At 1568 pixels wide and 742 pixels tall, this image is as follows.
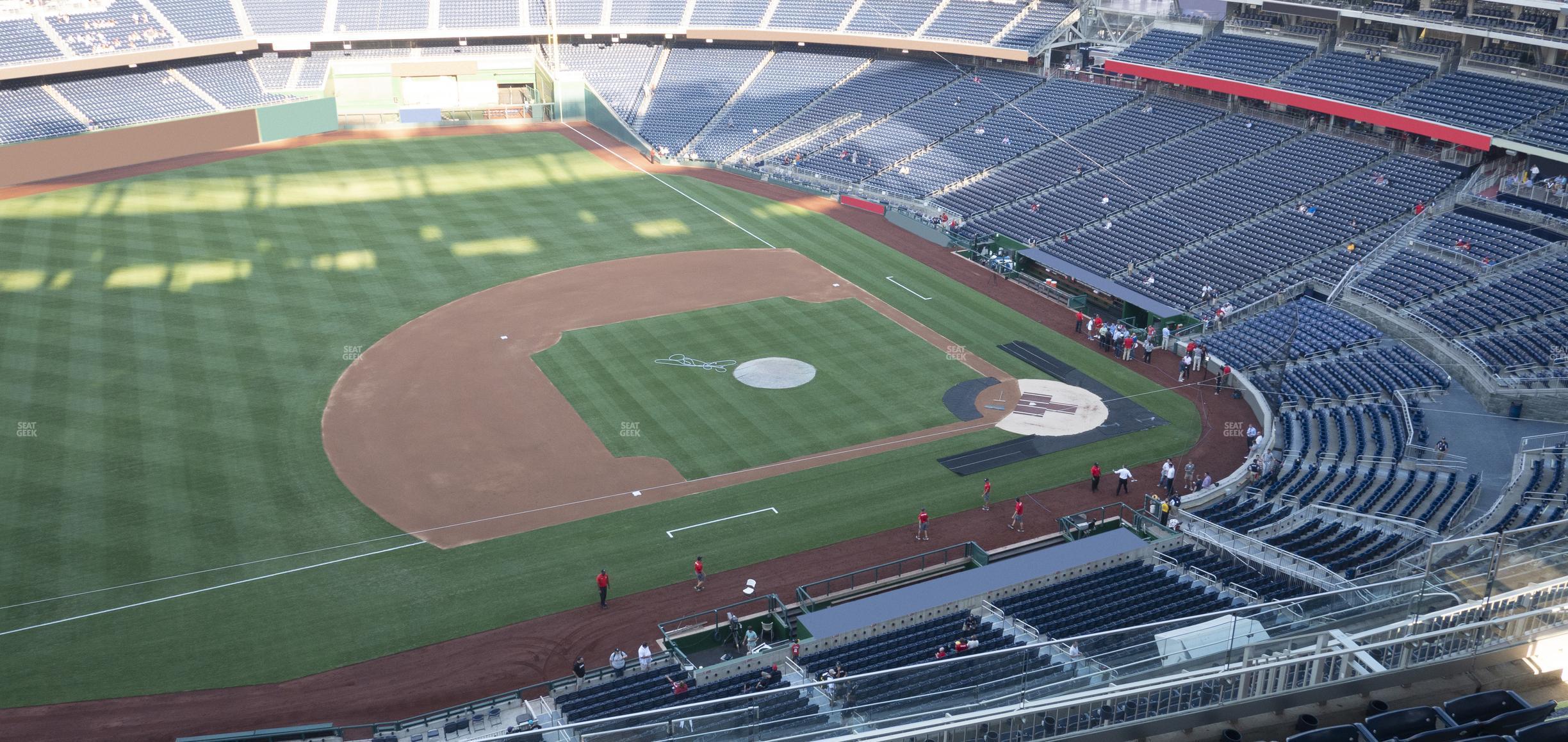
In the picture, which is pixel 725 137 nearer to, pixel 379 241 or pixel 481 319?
pixel 379 241

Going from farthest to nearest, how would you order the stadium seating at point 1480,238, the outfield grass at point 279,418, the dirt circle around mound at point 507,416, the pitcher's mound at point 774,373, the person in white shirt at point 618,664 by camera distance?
1. the stadium seating at point 1480,238
2. the pitcher's mound at point 774,373
3. the dirt circle around mound at point 507,416
4. the outfield grass at point 279,418
5. the person in white shirt at point 618,664

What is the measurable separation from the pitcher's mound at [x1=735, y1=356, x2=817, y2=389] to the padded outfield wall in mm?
36487

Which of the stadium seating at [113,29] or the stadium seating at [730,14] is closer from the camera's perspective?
the stadium seating at [113,29]

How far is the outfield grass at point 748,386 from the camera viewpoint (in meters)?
33.3

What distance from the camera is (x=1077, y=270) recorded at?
44531 mm

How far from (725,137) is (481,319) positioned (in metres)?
26.6

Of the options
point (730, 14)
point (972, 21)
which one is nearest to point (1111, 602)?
point (972, 21)

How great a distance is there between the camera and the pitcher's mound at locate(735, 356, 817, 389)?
36875 mm

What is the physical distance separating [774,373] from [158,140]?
3776 centimetres

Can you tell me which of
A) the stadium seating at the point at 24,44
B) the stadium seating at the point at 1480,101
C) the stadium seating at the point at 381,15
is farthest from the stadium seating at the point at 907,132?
the stadium seating at the point at 24,44

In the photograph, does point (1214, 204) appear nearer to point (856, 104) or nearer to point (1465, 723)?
point (856, 104)

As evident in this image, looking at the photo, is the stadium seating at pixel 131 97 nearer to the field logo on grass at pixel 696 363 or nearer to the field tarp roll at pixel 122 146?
the field tarp roll at pixel 122 146

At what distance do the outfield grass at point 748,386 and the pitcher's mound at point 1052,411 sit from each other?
1.97 metres

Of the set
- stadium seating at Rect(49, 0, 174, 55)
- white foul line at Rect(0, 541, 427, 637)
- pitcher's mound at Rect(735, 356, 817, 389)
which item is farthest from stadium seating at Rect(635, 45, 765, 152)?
white foul line at Rect(0, 541, 427, 637)
